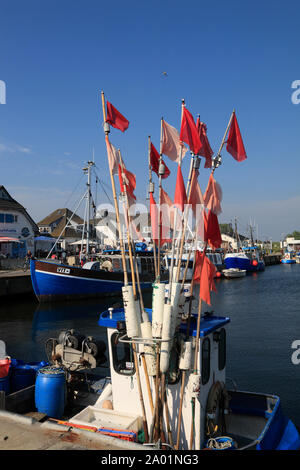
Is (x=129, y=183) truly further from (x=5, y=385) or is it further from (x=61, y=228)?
(x=61, y=228)

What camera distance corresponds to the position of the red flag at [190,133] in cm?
651

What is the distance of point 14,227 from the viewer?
46656 millimetres

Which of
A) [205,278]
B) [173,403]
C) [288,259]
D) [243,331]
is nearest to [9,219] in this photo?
[243,331]

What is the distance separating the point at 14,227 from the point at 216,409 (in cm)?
4375

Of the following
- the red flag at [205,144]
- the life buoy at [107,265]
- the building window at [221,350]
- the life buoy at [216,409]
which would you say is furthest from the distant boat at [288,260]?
the red flag at [205,144]

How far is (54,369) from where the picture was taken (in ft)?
26.1

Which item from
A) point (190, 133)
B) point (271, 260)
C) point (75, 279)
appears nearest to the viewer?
point (190, 133)

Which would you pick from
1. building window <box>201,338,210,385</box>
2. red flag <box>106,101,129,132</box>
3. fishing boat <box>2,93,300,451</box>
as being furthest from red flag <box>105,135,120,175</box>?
building window <box>201,338,210,385</box>

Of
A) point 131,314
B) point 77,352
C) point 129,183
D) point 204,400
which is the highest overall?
point 129,183

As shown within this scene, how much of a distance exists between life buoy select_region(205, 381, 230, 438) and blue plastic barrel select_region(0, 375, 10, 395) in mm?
4583

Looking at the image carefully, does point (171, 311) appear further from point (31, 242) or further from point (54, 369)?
point (31, 242)

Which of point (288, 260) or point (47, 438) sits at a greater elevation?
point (47, 438)

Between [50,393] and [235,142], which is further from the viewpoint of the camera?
[50,393]
